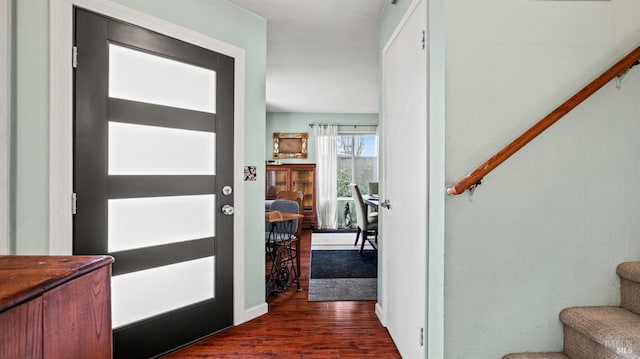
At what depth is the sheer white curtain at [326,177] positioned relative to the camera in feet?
21.1

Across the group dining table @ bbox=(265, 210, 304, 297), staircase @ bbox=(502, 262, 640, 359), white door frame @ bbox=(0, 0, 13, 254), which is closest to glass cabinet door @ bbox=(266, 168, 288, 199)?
dining table @ bbox=(265, 210, 304, 297)

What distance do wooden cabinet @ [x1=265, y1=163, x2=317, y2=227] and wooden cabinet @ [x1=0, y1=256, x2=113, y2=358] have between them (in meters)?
5.02

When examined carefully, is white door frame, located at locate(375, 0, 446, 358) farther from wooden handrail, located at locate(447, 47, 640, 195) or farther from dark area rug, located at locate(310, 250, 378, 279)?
dark area rug, located at locate(310, 250, 378, 279)

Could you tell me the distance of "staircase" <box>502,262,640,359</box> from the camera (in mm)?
1044

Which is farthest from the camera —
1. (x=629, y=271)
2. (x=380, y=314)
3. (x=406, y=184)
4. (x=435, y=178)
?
(x=380, y=314)

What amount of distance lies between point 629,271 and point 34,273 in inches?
80.8

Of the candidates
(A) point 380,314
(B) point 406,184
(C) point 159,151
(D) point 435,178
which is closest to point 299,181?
(A) point 380,314

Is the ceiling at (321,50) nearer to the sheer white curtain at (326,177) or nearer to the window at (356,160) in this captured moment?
the sheer white curtain at (326,177)

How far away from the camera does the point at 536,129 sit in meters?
1.18

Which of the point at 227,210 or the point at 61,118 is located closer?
the point at 61,118

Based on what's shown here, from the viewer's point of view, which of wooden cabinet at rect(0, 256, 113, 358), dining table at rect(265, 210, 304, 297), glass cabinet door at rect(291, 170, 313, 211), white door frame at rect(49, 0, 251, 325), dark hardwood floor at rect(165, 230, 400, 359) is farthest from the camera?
glass cabinet door at rect(291, 170, 313, 211)

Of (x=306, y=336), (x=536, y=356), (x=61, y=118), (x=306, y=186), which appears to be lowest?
(x=306, y=336)

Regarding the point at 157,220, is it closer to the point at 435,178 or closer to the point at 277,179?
the point at 435,178

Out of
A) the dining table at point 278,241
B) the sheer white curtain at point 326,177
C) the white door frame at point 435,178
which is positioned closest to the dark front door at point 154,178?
the dining table at point 278,241
